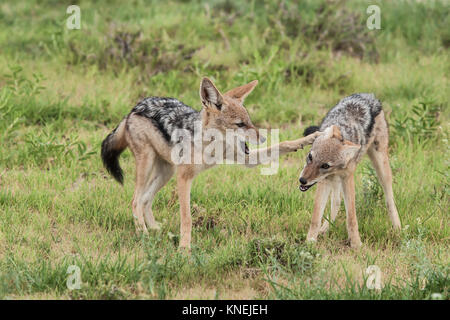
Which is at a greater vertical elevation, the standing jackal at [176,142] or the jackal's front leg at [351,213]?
the standing jackal at [176,142]

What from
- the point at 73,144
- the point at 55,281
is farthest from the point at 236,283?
the point at 73,144

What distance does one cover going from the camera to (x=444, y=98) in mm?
9359

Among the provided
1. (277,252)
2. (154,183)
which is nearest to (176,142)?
(154,183)

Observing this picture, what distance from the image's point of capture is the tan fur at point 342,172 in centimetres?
555

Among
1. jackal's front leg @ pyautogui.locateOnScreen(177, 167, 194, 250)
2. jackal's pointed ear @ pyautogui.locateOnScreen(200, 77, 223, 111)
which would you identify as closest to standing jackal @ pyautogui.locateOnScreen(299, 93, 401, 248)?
jackal's pointed ear @ pyautogui.locateOnScreen(200, 77, 223, 111)

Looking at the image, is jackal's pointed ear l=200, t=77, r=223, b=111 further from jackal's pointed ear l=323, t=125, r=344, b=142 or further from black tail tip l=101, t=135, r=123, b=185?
black tail tip l=101, t=135, r=123, b=185

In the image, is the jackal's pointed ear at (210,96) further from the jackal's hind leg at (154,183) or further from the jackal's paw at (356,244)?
the jackal's paw at (356,244)

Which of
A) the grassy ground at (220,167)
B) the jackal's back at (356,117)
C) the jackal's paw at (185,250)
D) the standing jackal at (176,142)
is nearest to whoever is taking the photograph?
the grassy ground at (220,167)

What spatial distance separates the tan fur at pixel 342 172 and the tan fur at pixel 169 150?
14.9 inches

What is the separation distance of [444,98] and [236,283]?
5.57m

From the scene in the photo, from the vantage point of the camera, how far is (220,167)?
25.4 feet

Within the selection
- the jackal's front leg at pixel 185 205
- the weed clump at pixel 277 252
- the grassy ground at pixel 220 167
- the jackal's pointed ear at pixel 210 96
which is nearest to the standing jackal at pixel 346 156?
the grassy ground at pixel 220 167

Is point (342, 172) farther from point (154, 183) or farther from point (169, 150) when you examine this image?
point (154, 183)

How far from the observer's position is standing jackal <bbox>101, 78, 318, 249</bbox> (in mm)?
5863
